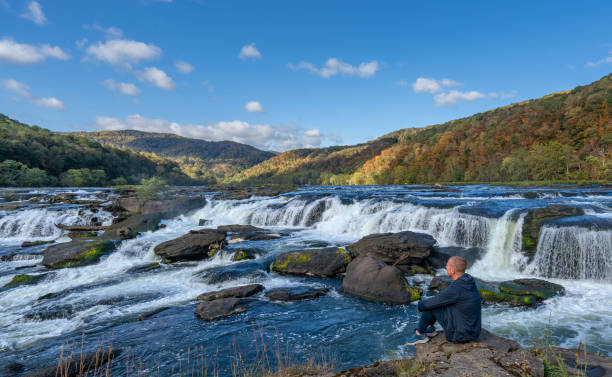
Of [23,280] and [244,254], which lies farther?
[244,254]

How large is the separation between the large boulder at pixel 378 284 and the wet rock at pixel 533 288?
305 cm

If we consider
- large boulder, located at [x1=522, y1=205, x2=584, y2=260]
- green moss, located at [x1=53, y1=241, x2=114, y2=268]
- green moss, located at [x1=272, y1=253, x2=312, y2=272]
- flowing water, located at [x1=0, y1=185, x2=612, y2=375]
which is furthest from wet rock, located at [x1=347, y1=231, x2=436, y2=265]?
green moss, located at [x1=53, y1=241, x2=114, y2=268]

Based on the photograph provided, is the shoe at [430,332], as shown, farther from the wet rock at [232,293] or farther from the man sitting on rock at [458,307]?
the wet rock at [232,293]

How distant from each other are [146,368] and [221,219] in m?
21.9

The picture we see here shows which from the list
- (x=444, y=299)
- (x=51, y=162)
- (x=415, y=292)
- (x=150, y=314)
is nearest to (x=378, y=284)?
(x=415, y=292)

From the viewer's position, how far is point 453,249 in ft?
47.5

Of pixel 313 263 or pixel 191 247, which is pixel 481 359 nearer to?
pixel 313 263

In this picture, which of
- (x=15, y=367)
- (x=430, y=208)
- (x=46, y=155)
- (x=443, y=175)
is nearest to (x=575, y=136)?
(x=443, y=175)

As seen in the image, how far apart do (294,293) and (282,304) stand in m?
0.73

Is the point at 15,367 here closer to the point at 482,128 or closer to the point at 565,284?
the point at 565,284

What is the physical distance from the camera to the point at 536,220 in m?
13.8

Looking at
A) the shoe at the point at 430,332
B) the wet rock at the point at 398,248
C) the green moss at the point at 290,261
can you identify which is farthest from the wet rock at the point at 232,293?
the shoe at the point at 430,332

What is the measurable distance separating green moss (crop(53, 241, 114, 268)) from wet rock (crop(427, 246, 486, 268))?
56.7 ft

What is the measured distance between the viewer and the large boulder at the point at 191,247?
49.8ft
